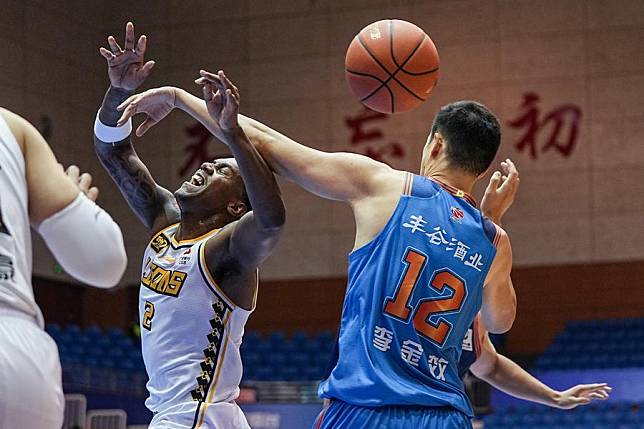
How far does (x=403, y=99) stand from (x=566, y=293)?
15.0 meters

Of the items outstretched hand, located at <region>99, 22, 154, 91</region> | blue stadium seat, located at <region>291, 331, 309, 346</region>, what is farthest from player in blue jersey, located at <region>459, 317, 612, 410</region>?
blue stadium seat, located at <region>291, 331, 309, 346</region>

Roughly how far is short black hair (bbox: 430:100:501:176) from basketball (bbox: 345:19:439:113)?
0.75 meters

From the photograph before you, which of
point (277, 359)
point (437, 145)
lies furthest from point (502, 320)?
point (277, 359)

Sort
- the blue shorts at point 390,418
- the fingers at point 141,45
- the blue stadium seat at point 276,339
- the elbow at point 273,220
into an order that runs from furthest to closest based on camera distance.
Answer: the blue stadium seat at point 276,339, the elbow at point 273,220, the fingers at point 141,45, the blue shorts at point 390,418

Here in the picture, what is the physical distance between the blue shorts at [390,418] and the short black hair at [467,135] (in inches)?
39.2

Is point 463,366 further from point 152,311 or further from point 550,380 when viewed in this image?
point 550,380

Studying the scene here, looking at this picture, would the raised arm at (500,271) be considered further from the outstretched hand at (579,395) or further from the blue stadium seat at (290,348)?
the blue stadium seat at (290,348)

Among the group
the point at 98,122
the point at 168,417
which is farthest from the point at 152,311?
the point at 98,122

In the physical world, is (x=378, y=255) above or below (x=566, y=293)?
above

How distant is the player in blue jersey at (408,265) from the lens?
160 inches

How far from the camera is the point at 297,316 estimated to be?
20938 millimetres

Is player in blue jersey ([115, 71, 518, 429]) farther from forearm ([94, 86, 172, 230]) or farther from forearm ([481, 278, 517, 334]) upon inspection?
forearm ([94, 86, 172, 230])

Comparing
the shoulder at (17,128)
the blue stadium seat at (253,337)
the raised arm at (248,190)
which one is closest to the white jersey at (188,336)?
the raised arm at (248,190)

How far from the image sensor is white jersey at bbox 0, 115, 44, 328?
9.85ft
